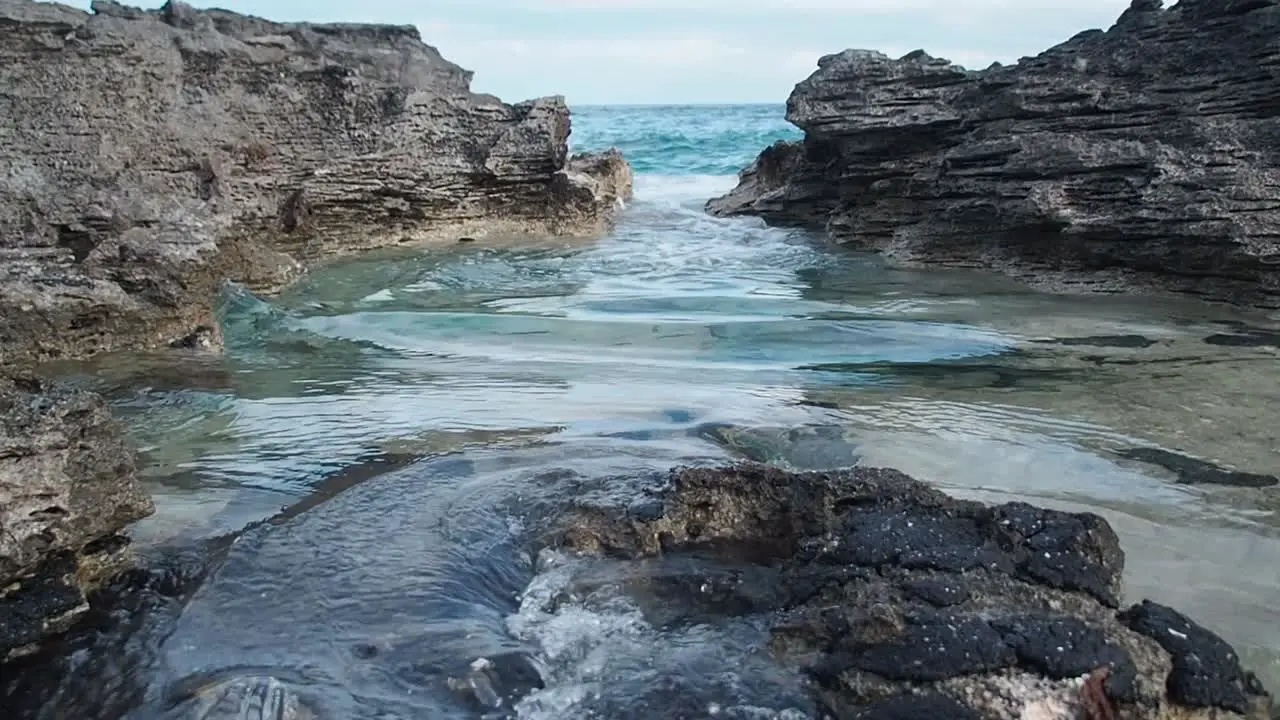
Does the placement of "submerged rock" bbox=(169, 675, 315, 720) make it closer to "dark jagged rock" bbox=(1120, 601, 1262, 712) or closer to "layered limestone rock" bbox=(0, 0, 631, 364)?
"dark jagged rock" bbox=(1120, 601, 1262, 712)

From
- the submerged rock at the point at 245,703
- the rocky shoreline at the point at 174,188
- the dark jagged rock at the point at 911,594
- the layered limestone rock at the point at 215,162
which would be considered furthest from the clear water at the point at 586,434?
the layered limestone rock at the point at 215,162

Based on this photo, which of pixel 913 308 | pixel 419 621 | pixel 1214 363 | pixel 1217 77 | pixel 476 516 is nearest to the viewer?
pixel 419 621

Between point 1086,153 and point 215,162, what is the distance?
710 centimetres

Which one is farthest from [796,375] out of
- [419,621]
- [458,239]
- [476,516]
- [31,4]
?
[31,4]

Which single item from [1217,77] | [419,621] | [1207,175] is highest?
[1217,77]

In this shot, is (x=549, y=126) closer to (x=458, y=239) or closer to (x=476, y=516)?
(x=458, y=239)

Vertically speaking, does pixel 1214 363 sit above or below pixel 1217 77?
below

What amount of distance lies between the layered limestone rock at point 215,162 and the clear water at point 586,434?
47cm

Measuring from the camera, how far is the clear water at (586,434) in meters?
2.80

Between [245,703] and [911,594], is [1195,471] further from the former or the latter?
[245,703]

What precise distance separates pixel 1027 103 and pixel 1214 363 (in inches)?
168

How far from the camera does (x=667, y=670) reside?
8.63 feet

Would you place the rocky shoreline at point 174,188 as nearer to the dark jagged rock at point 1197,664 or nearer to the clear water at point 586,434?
the clear water at point 586,434

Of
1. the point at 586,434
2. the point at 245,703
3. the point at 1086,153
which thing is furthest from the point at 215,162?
the point at 245,703
